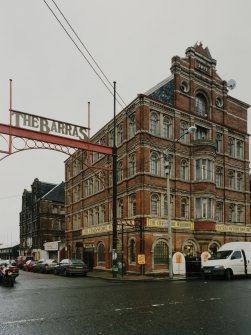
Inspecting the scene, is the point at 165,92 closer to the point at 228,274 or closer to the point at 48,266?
the point at 228,274

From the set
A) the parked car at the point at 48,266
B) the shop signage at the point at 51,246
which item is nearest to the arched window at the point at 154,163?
the parked car at the point at 48,266

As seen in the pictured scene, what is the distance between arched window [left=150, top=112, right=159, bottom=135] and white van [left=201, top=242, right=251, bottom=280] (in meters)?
10.6

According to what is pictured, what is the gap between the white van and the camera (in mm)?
24139

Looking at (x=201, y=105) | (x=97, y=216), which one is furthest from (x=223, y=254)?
(x=97, y=216)

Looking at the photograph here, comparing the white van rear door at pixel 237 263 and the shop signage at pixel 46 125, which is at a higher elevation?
the shop signage at pixel 46 125

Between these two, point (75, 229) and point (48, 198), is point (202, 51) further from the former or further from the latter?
point (48, 198)

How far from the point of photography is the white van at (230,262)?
24.1m

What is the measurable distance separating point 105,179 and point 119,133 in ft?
15.8

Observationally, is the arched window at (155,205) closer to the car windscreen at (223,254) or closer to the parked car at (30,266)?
the car windscreen at (223,254)

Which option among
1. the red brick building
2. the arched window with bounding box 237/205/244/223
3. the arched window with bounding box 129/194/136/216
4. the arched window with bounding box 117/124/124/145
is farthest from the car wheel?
the arched window with bounding box 117/124/124/145

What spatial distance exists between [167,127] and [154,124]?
1.48 metres

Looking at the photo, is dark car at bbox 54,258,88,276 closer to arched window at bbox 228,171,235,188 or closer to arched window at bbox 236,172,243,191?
arched window at bbox 228,171,235,188

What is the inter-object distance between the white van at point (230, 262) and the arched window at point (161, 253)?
5.51m

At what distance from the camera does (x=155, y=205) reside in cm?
3134
